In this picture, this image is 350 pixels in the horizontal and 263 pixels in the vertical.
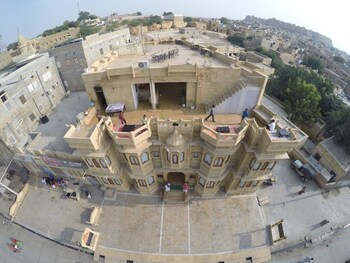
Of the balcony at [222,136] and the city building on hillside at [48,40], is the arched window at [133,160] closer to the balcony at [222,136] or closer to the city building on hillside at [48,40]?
the balcony at [222,136]

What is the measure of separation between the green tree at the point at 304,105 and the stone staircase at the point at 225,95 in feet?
67.6

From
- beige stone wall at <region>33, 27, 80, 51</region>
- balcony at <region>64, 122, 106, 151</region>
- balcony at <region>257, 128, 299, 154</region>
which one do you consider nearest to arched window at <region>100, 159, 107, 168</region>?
balcony at <region>64, 122, 106, 151</region>

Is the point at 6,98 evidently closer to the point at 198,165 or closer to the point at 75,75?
the point at 75,75

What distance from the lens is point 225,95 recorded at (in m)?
25.2

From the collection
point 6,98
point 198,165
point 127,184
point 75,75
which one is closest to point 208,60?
point 198,165

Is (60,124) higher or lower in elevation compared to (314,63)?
lower

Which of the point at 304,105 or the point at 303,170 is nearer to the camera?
the point at 303,170

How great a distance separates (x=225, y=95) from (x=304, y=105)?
2210 centimetres

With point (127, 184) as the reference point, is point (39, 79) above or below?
above

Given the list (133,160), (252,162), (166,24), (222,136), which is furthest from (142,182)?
(166,24)

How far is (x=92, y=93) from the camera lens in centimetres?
2653

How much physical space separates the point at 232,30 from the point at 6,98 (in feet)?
391

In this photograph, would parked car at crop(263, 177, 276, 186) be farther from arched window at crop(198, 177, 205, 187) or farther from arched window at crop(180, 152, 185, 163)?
arched window at crop(180, 152, 185, 163)

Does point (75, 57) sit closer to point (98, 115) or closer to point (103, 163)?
point (98, 115)
